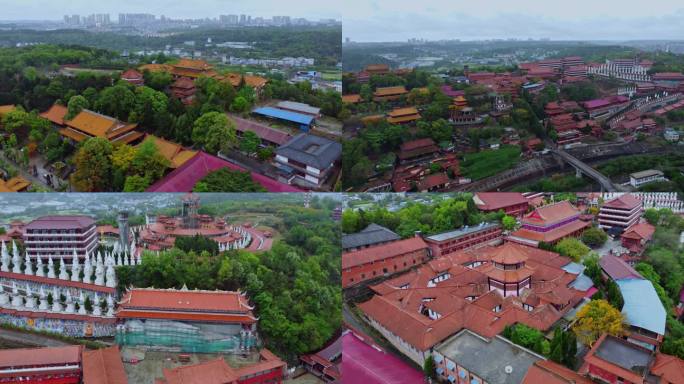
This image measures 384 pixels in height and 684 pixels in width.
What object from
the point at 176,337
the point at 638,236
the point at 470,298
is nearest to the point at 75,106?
the point at 176,337

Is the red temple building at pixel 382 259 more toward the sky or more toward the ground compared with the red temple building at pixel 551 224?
more toward the ground

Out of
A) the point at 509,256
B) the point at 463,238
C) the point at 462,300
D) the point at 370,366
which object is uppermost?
the point at 509,256

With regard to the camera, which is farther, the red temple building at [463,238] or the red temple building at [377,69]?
the red temple building at [463,238]

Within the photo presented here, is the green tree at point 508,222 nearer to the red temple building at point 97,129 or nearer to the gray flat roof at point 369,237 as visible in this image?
the gray flat roof at point 369,237

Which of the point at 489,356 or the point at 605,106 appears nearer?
the point at 489,356

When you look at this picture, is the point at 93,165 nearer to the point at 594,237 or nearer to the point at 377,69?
the point at 377,69

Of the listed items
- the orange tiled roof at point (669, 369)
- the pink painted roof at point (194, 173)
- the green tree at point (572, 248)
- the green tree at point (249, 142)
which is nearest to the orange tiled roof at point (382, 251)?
the green tree at point (572, 248)

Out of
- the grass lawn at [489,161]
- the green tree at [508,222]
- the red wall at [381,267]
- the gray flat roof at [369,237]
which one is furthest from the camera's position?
the green tree at [508,222]

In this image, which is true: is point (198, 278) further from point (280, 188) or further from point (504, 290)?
point (504, 290)
